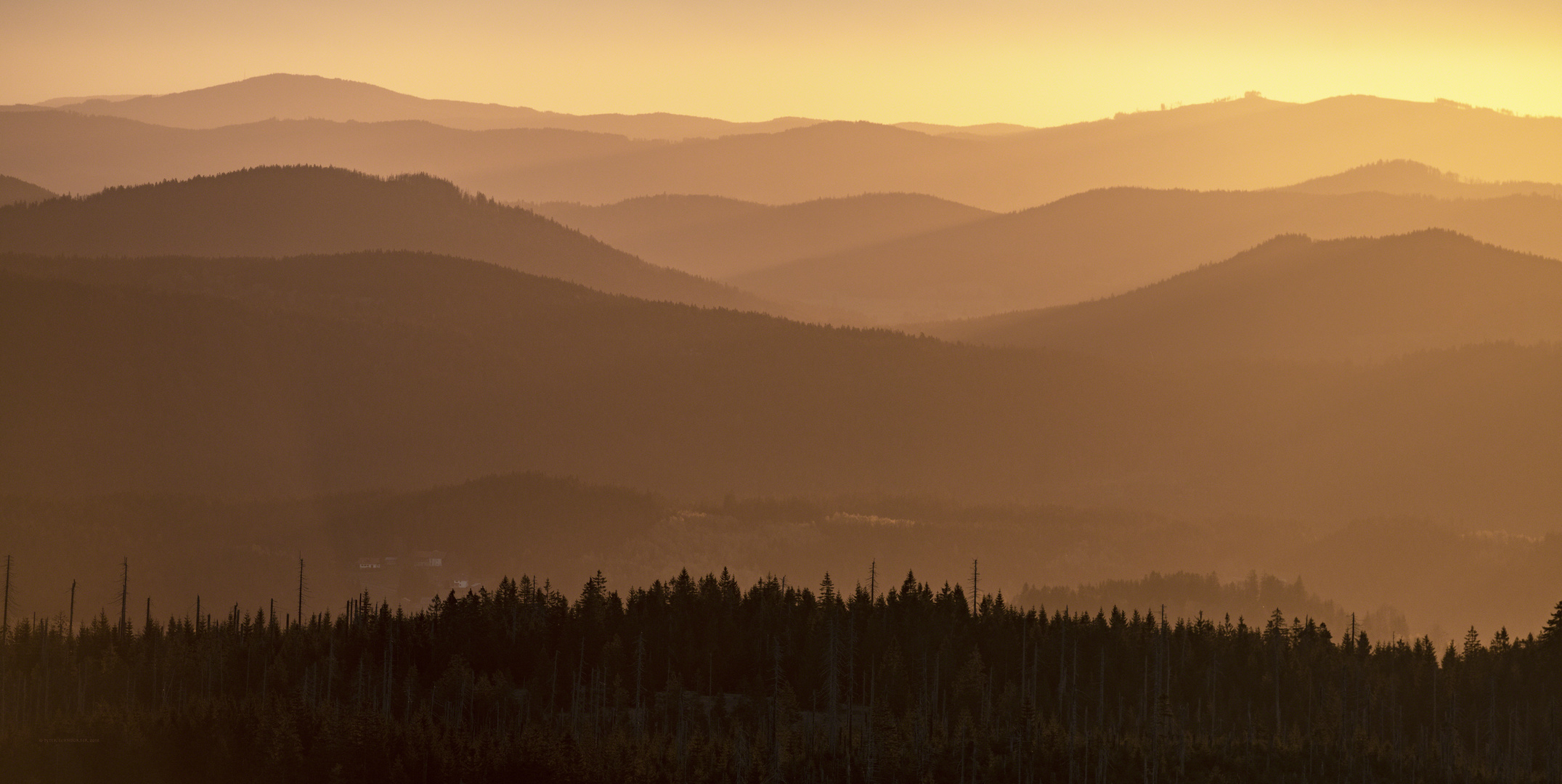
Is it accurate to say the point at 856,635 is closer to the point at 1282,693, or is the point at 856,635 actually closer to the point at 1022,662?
the point at 1022,662

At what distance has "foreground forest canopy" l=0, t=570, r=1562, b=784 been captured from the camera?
5012 inches

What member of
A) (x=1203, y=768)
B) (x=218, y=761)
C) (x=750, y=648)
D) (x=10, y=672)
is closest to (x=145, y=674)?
(x=10, y=672)

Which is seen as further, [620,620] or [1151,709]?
[620,620]

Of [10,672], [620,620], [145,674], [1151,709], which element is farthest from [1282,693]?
[10,672]

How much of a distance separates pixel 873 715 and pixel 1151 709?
24.5 meters

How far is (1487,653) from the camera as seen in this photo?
161 m

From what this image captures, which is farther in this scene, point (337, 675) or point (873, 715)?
point (337, 675)

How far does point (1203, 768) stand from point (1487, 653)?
4527 centimetres

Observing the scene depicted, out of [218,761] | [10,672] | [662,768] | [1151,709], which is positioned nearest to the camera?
[662,768]

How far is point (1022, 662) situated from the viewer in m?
153

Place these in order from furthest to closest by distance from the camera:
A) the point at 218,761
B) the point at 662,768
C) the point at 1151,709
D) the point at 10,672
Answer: the point at 10,672
the point at 1151,709
the point at 218,761
the point at 662,768

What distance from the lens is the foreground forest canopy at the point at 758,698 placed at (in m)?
127

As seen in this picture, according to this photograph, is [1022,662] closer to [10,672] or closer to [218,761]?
[218,761]

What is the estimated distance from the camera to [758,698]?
143125 mm
